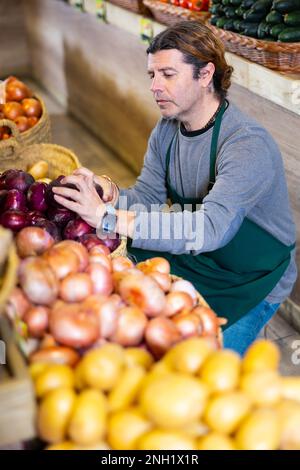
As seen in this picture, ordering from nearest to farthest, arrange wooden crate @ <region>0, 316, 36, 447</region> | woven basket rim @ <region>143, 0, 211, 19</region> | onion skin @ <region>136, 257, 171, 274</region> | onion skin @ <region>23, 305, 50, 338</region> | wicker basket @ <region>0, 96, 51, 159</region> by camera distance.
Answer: wooden crate @ <region>0, 316, 36, 447</region>, onion skin @ <region>23, 305, 50, 338</region>, onion skin @ <region>136, 257, 171, 274</region>, wicker basket @ <region>0, 96, 51, 159</region>, woven basket rim @ <region>143, 0, 211, 19</region>

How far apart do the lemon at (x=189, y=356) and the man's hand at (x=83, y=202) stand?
27.9 inches

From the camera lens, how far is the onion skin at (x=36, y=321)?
1.12 metres

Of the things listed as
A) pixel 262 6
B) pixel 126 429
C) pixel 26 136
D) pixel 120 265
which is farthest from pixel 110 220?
pixel 26 136

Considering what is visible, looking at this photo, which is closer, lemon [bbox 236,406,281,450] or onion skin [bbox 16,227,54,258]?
lemon [bbox 236,406,281,450]

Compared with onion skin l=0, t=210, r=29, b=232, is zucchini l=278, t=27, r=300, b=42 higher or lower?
higher

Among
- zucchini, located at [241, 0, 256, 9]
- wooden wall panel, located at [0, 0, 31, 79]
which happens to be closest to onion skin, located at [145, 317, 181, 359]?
zucchini, located at [241, 0, 256, 9]

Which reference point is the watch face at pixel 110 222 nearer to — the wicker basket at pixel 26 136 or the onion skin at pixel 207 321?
the onion skin at pixel 207 321

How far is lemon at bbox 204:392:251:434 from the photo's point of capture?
0.94 metres

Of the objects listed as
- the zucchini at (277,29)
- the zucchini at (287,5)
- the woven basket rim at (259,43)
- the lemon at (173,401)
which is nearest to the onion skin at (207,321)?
the lemon at (173,401)

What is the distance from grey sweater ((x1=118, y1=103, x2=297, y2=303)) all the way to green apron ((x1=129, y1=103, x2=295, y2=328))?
38 mm

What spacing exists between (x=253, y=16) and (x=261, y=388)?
2.07 m

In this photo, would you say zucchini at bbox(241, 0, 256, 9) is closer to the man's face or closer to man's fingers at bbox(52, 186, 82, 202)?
the man's face

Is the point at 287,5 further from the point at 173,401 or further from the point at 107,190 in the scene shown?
the point at 173,401

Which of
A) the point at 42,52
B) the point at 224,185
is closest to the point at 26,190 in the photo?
the point at 224,185
